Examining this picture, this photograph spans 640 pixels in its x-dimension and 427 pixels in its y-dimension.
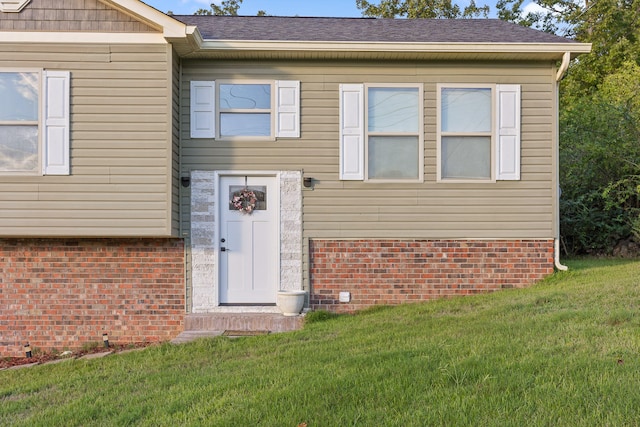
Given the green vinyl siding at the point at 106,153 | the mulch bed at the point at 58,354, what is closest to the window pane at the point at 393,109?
the green vinyl siding at the point at 106,153

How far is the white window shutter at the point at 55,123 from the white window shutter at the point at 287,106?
266 centimetres

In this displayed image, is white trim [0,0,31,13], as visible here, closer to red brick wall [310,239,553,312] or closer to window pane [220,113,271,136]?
window pane [220,113,271,136]

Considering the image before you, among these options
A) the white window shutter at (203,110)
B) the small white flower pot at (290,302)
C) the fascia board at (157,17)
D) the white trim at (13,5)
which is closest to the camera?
the fascia board at (157,17)

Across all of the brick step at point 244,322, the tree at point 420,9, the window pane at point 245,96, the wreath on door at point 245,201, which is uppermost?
the tree at point 420,9

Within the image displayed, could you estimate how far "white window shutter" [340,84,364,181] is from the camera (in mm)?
7188

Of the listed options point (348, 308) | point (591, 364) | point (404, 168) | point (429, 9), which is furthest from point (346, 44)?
point (429, 9)

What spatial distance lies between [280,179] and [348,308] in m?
2.01

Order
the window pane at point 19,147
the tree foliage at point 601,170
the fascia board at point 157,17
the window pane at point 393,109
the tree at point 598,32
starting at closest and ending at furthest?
the fascia board at point 157,17, the window pane at point 19,147, the window pane at point 393,109, the tree foliage at point 601,170, the tree at point 598,32

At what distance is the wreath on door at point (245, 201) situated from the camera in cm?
717

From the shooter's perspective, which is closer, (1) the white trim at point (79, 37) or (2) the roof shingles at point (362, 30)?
(1) the white trim at point (79, 37)

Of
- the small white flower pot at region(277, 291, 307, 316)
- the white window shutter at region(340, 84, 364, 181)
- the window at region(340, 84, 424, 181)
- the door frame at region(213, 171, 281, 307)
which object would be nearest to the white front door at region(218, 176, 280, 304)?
the door frame at region(213, 171, 281, 307)

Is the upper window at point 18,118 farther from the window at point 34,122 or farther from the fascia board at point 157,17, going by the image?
the fascia board at point 157,17

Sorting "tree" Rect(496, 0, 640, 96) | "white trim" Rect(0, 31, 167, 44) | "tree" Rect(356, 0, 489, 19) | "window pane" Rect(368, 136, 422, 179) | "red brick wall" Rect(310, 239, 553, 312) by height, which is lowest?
"red brick wall" Rect(310, 239, 553, 312)

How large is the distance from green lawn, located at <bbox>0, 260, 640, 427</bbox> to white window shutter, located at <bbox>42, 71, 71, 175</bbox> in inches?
99.2
